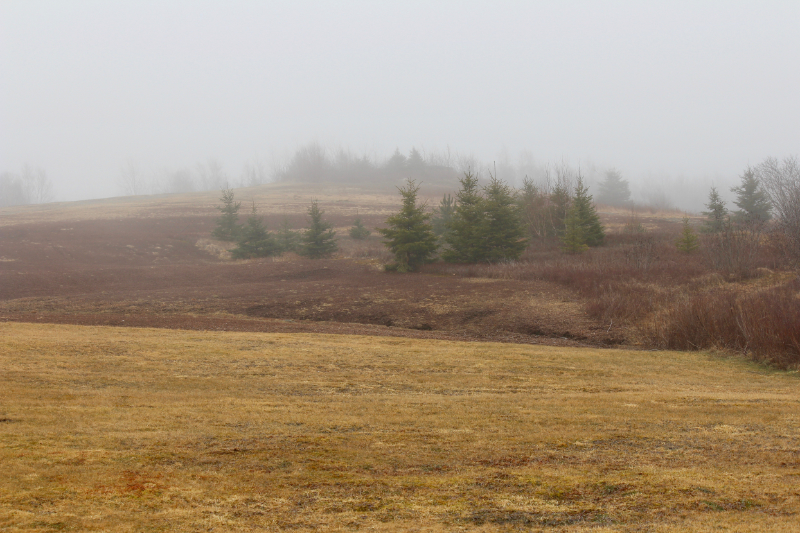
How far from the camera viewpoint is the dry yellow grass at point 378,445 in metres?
3.62

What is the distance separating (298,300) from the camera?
69.0 ft

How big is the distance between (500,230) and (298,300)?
1323cm

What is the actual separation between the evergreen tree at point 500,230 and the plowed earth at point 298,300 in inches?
175

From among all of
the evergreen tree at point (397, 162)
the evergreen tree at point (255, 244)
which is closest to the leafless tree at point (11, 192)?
the evergreen tree at point (397, 162)

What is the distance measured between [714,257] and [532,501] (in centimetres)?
2331

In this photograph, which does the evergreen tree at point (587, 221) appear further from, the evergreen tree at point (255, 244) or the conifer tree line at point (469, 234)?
the evergreen tree at point (255, 244)

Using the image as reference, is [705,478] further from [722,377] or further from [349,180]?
[349,180]

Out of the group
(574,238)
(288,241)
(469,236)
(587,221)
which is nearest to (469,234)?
(469,236)

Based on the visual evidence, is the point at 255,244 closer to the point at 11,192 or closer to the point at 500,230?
the point at 500,230

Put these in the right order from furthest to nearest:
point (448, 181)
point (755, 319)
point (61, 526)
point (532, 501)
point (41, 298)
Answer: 1. point (448, 181)
2. point (41, 298)
3. point (755, 319)
4. point (532, 501)
5. point (61, 526)

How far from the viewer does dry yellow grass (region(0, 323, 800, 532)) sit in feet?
11.9

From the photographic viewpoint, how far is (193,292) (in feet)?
75.0

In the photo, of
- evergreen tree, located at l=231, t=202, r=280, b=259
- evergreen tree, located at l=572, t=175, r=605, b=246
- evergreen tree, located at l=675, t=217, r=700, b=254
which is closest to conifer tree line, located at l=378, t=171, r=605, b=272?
evergreen tree, located at l=572, t=175, r=605, b=246

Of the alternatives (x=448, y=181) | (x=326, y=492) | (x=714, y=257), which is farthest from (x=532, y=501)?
(x=448, y=181)
